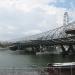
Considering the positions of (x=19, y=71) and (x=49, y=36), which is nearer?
(x=19, y=71)

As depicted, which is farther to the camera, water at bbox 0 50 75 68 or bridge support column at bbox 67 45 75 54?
bridge support column at bbox 67 45 75 54

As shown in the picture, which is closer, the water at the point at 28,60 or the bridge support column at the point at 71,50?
the water at the point at 28,60

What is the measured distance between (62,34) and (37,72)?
13652 cm

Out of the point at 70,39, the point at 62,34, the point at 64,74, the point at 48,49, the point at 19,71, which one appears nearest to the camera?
the point at 19,71

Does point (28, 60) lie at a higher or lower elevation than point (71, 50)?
higher

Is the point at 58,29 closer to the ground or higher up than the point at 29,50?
higher up

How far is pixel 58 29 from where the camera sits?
555 ft

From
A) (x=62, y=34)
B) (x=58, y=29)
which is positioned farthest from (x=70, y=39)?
(x=58, y=29)

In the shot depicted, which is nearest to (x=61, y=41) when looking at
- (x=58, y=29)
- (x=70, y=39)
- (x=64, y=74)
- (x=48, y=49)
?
(x=70, y=39)

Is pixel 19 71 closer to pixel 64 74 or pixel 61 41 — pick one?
pixel 64 74

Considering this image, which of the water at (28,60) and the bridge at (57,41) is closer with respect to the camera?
the water at (28,60)

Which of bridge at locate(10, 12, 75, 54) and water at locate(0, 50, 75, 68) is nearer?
water at locate(0, 50, 75, 68)

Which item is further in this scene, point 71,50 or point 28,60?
point 71,50

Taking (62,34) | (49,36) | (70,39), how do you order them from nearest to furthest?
(70,39) → (62,34) → (49,36)
